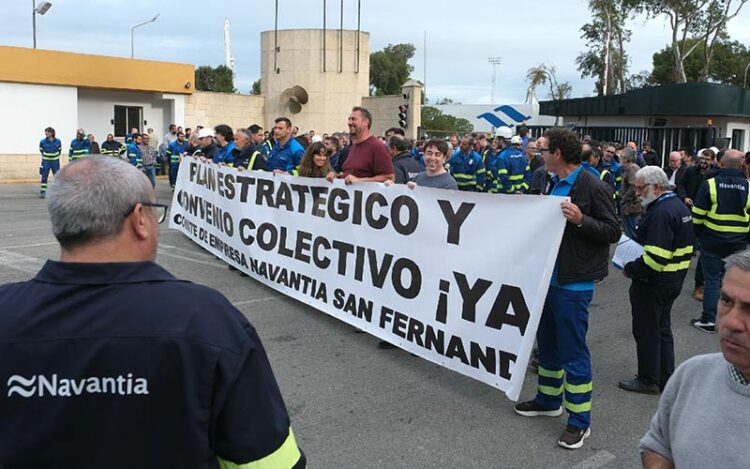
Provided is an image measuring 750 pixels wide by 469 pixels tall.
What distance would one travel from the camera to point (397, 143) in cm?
909

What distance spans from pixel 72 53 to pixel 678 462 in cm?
2788

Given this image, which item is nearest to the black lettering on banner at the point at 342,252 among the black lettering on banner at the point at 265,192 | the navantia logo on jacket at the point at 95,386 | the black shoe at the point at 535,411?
the black lettering on banner at the point at 265,192

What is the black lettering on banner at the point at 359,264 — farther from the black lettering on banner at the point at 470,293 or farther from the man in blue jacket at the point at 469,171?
the man in blue jacket at the point at 469,171

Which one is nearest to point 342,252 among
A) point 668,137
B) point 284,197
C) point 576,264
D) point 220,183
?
point 284,197

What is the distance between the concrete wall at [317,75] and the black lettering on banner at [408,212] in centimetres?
2943

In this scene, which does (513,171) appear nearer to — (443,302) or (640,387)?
(640,387)

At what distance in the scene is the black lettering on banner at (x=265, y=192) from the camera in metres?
7.87

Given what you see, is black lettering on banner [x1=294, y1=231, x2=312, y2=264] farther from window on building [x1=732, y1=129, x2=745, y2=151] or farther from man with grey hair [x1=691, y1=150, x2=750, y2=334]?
window on building [x1=732, y1=129, x2=745, y2=151]

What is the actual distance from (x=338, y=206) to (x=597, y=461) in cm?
344

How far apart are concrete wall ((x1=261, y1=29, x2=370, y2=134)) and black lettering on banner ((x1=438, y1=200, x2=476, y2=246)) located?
3002 cm

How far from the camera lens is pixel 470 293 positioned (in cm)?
498

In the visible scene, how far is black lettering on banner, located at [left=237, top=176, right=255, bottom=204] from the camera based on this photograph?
27.4 ft

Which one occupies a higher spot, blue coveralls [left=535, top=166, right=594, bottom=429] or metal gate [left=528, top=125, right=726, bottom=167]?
metal gate [left=528, top=125, right=726, bottom=167]

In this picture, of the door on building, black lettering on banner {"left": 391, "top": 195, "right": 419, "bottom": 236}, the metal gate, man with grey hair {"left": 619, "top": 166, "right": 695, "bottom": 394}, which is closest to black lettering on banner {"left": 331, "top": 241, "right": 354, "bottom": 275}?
black lettering on banner {"left": 391, "top": 195, "right": 419, "bottom": 236}
